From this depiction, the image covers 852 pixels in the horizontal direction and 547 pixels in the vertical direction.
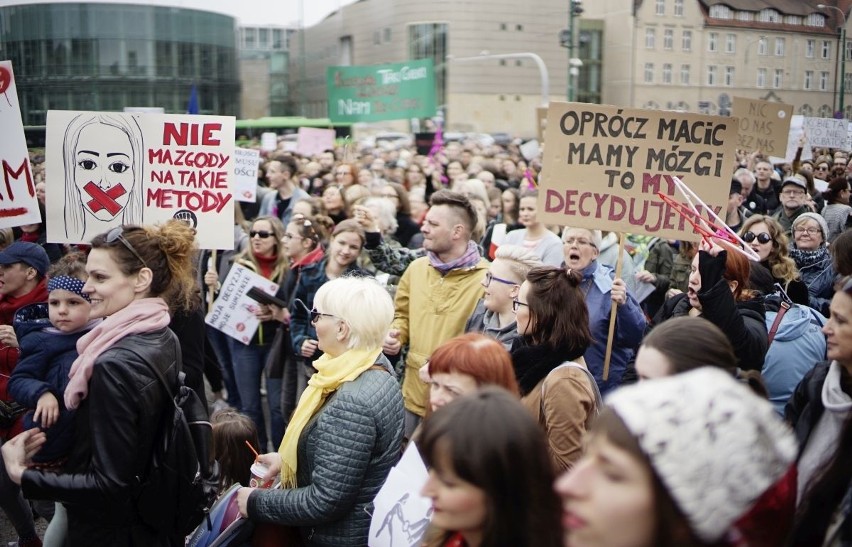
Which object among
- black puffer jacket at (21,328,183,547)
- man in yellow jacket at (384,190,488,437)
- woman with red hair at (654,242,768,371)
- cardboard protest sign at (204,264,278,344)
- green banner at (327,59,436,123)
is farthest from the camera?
green banner at (327,59,436,123)

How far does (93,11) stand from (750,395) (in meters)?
40.2

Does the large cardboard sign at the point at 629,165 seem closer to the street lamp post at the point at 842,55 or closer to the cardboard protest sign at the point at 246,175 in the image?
the cardboard protest sign at the point at 246,175

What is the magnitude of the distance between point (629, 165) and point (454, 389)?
2774 mm

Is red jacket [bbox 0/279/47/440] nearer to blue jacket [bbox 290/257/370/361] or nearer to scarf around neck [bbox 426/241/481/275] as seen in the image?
blue jacket [bbox 290/257/370/361]

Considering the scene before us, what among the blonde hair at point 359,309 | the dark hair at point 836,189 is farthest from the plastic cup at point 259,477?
the dark hair at point 836,189

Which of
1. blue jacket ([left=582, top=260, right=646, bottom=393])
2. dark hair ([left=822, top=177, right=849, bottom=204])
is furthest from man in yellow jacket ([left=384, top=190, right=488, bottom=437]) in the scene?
dark hair ([left=822, top=177, right=849, bottom=204])

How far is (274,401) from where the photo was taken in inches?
253

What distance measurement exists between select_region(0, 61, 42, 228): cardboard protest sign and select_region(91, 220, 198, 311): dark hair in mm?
2078

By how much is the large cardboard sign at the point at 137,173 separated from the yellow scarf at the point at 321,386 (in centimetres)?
240

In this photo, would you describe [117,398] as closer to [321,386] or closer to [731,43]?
[321,386]

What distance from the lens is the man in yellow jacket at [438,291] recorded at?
4.89 meters

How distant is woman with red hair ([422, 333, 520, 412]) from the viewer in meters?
2.85

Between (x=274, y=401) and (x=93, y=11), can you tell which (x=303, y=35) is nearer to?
(x=93, y=11)

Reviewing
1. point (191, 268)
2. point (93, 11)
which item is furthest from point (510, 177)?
point (93, 11)
